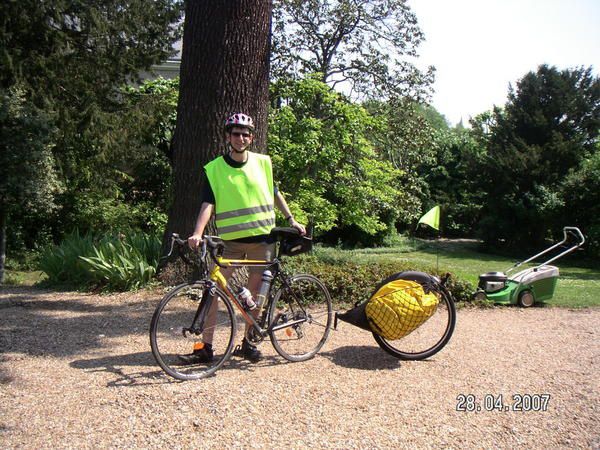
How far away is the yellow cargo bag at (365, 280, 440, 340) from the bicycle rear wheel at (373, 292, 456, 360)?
0.43 ft

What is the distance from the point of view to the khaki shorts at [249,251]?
→ 4.64m

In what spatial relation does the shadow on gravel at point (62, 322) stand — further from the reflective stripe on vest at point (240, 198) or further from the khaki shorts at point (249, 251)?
the reflective stripe on vest at point (240, 198)

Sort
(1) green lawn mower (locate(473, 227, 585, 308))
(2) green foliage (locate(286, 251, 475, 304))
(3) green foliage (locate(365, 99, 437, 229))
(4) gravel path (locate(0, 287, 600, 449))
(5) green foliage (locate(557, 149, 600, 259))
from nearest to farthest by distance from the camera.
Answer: (4) gravel path (locate(0, 287, 600, 449)), (2) green foliage (locate(286, 251, 475, 304)), (1) green lawn mower (locate(473, 227, 585, 308)), (5) green foliage (locate(557, 149, 600, 259)), (3) green foliage (locate(365, 99, 437, 229))

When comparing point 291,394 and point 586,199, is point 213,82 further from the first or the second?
point 586,199

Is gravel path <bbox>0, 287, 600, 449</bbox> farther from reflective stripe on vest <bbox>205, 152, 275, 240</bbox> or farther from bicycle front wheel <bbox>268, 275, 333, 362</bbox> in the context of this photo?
reflective stripe on vest <bbox>205, 152, 275, 240</bbox>

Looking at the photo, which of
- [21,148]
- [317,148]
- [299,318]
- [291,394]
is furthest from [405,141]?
[291,394]

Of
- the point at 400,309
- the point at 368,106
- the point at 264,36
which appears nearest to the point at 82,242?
the point at 264,36

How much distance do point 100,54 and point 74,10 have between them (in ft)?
4.59

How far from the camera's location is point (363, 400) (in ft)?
12.7

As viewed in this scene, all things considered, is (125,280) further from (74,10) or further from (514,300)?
(74,10)

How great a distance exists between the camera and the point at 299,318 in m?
4.96

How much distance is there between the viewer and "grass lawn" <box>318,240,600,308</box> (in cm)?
911

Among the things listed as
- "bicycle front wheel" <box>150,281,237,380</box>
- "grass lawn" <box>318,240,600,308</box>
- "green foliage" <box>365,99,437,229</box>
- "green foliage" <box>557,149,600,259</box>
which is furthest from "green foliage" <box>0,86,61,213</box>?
"green foliage" <box>557,149,600,259</box>

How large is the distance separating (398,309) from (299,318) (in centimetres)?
91
